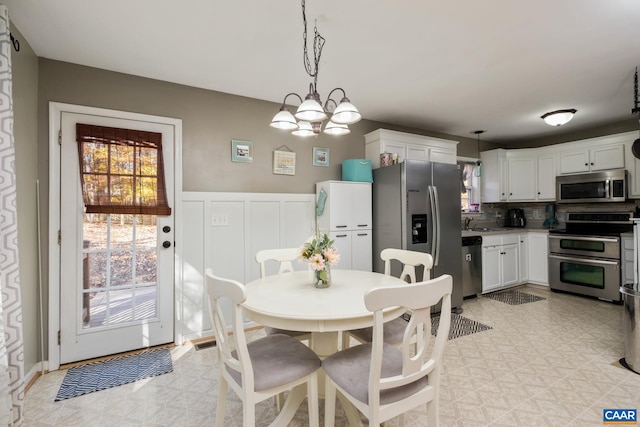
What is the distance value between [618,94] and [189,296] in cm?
486

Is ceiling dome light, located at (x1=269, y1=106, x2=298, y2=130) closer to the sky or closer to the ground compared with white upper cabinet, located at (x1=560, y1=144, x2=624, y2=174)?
closer to the ground

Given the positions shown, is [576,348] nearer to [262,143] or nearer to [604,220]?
[604,220]

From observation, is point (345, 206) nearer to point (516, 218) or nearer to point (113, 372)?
point (113, 372)

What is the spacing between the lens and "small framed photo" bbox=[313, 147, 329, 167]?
12.0ft

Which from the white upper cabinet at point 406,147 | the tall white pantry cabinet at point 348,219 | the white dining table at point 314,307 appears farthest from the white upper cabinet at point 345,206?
the white dining table at point 314,307

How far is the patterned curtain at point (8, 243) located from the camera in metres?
1.64

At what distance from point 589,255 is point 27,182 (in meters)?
6.03

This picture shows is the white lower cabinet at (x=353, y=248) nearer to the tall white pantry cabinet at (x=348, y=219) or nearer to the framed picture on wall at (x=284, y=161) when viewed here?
the tall white pantry cabinet at (x=348, y=219)

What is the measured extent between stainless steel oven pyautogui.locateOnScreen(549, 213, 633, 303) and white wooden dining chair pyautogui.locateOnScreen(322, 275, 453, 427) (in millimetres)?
3968

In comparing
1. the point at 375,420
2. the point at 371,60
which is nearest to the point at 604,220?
the point at 371,60

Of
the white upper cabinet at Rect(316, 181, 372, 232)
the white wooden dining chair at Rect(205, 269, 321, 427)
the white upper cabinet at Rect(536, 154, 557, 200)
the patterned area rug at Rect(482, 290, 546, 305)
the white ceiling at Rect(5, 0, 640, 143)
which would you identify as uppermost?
the white ceiling at Rect(5, 0, 640, 143)

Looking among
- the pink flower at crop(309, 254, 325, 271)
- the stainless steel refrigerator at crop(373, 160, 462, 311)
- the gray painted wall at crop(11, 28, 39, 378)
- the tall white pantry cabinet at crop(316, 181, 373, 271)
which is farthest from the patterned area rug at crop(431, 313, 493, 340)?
the gray painted wall at crop(11, 28, 39, 378)

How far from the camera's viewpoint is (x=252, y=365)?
151 centimetres

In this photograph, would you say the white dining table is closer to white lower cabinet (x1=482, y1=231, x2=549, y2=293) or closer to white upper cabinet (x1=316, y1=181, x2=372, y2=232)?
white upper cabinet (x1=316, y1=181, x2=372, y2=232)
